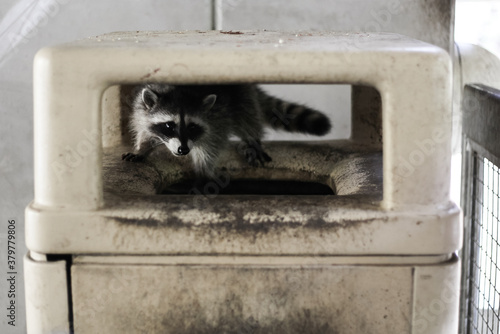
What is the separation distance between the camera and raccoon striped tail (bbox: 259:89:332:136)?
202 cm

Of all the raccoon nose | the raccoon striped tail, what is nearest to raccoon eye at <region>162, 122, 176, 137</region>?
the raccoon nose

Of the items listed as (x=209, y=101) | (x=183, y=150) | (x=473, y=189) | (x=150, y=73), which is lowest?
(x=473, y=189)

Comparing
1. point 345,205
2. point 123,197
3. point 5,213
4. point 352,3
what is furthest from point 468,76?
point 5,213

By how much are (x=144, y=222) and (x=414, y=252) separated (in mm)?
425

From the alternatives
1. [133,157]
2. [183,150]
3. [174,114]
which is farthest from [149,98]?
[133,157]

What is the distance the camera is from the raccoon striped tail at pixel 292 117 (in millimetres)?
2018

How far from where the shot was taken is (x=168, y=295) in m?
0.98

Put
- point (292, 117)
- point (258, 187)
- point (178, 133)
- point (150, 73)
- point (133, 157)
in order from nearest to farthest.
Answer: point (150, 73) → point (133, 157) → point (258, 187) → point (178, 133) → point (292, 117)

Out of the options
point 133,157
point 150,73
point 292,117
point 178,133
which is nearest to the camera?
point 150,73

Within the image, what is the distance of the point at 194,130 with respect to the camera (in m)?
1.96

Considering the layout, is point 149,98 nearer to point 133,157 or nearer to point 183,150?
point 183,150

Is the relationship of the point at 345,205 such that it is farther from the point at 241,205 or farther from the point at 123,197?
the point at 123,197

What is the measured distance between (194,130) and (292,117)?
14.1 inches

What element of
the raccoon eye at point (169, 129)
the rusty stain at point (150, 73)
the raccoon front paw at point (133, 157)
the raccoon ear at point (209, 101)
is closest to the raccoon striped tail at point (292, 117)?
the raccoon ear at point (209, 101)
